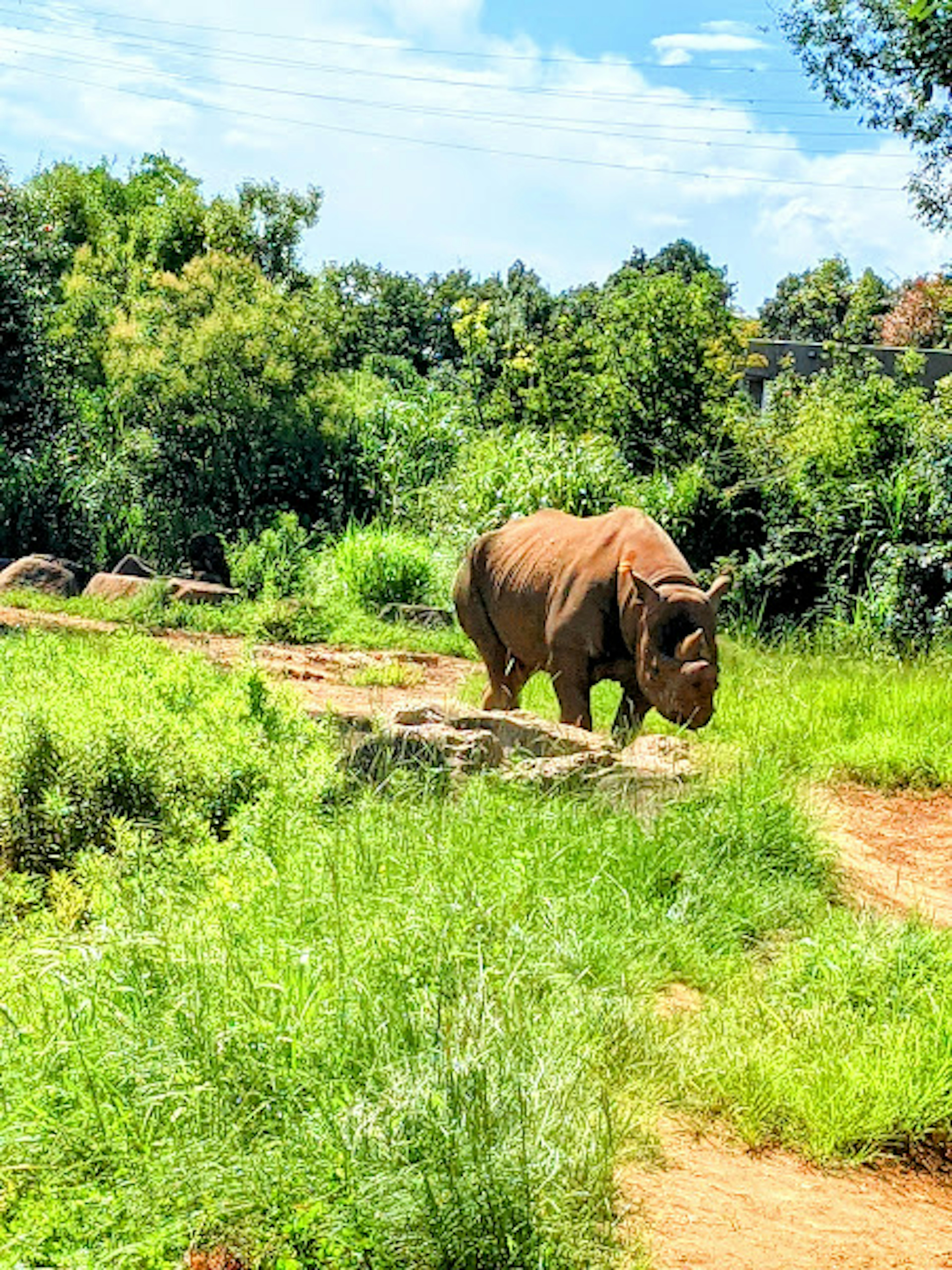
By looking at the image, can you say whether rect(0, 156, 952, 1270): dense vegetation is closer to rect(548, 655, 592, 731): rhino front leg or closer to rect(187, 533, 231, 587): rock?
rect(548, 655, 592, 731): rhino front leg

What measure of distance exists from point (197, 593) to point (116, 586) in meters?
0.94

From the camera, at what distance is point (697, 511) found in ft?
56.6

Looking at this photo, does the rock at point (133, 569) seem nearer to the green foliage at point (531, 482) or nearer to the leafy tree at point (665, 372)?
the green foliage at point (531, 482)

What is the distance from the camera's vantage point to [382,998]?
4414 mm

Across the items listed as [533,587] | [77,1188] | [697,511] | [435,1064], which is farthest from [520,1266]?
[697,511]

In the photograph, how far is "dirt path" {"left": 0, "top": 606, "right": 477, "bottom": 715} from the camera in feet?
43.0

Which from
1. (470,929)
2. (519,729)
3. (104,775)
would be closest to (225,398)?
(519,729)

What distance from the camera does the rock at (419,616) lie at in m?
17.9

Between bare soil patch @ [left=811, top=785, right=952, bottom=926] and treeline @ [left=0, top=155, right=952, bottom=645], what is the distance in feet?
16.2

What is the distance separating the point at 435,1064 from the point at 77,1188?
905 millimetres

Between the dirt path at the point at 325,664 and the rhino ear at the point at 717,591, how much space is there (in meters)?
2.78

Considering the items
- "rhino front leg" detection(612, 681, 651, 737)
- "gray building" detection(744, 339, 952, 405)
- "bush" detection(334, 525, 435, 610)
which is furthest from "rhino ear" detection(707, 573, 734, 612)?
"gray building" detection(744, 339, 952, 405)

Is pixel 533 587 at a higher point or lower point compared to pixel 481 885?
higher

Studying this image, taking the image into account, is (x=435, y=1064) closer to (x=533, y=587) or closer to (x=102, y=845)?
(x=102, y=845)
